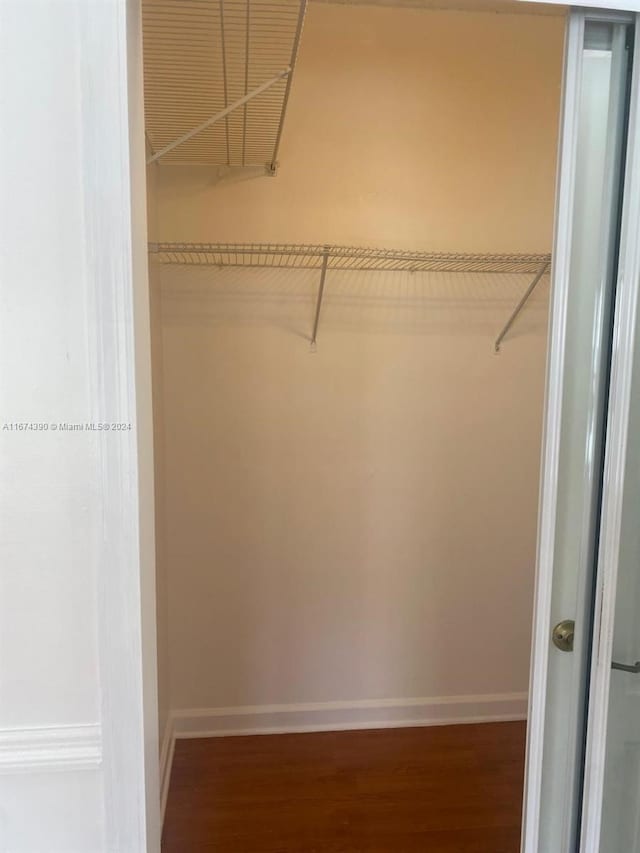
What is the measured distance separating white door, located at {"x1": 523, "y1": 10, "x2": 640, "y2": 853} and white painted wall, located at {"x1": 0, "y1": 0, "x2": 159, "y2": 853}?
0.74m

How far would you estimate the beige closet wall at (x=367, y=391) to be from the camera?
2.17m

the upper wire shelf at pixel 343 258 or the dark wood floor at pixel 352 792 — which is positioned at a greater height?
the upper wire shelf at pixel 343 258

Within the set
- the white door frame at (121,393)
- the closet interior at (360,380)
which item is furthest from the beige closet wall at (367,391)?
the white door frame at (121,393)

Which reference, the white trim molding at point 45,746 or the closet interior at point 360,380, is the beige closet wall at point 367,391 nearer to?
the closet interior at point 360,380

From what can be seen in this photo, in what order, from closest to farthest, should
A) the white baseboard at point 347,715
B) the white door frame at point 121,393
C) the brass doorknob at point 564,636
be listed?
1. the white door frame at point 121,393
2. the brass doorknob at point 564,636
3. the white baseboard at point 347,715

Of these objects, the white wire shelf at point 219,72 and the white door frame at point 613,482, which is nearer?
the white door frame at point 613,482

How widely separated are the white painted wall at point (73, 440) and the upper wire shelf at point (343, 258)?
1.18 metres

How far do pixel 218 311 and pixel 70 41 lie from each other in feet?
4.55

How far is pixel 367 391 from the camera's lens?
2.32 m

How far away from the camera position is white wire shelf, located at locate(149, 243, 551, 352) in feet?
6.93

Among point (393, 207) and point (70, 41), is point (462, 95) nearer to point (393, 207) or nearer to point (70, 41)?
point (393, 207)

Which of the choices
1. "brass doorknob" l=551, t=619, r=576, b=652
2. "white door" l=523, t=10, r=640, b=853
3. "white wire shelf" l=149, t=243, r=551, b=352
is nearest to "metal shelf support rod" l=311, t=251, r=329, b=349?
"white wire shelf" l=149, t=243, r=551, b=352

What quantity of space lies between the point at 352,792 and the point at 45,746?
157cm

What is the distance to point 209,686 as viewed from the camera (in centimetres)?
241
